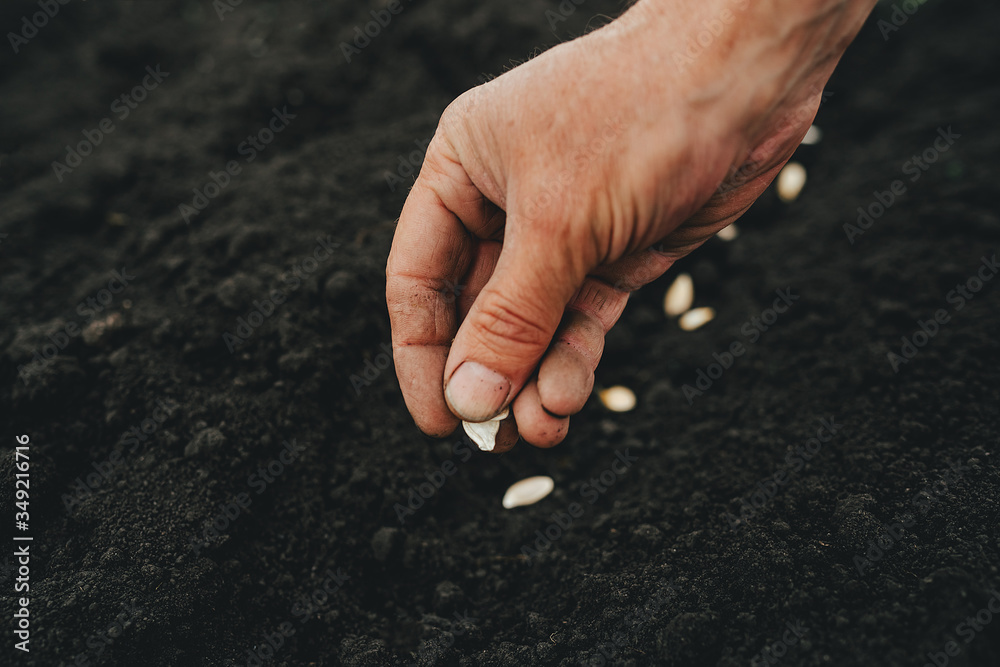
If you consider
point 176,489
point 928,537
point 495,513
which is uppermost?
point 176,489

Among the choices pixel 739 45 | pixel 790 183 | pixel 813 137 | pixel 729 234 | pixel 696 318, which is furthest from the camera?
pixel 813 137

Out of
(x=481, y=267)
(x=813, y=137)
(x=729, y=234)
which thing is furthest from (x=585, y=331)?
(x=813, y=137)

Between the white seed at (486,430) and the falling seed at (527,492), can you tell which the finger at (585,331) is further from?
the falling seed at (527,492)

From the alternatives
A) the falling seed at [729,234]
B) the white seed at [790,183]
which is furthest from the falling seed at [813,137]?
the falling seed at [729,234]

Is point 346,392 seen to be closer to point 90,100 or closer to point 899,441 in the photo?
point 899,441

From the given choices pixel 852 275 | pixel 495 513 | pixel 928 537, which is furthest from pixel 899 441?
pixel 495 513

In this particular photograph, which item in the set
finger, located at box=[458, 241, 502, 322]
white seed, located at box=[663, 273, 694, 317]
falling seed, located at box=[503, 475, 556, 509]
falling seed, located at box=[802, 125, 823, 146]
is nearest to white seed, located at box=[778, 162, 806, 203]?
falling seed, located at box=[802, 125, 823, 146]

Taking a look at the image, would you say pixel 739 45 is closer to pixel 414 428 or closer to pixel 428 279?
pixel 428 279
